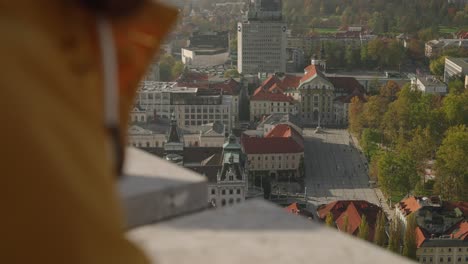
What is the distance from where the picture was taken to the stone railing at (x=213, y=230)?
2.45ft

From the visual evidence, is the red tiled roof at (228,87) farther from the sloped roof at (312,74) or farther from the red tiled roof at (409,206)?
the red tiled roof at (409,206)

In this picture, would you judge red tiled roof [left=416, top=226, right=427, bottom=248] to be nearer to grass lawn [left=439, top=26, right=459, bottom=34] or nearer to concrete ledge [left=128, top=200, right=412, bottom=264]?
concrete ledge [left=128, top=200, right=412, bottom=264]

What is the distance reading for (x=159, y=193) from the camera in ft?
3.09

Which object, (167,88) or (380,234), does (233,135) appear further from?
(167,88)

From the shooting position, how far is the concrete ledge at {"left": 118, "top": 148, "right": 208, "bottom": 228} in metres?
0.92

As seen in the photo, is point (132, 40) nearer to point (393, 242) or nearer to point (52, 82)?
point (52, 82)

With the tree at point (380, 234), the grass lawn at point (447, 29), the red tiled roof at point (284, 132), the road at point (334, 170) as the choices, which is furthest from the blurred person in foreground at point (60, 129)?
the grass lawn at point (447, 29)

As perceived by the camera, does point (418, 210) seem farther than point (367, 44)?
No

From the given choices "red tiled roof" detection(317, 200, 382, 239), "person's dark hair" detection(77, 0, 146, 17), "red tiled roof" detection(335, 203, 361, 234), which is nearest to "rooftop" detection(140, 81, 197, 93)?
"red tiled roof" detection(317, 200, 382, 239)

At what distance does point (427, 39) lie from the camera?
17578mm

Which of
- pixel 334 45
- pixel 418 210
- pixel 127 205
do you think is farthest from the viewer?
pixel 334 45

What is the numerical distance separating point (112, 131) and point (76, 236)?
8cm

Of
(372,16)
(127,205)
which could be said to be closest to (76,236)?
(127,205)

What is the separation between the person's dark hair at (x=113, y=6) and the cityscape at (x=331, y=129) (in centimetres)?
539
